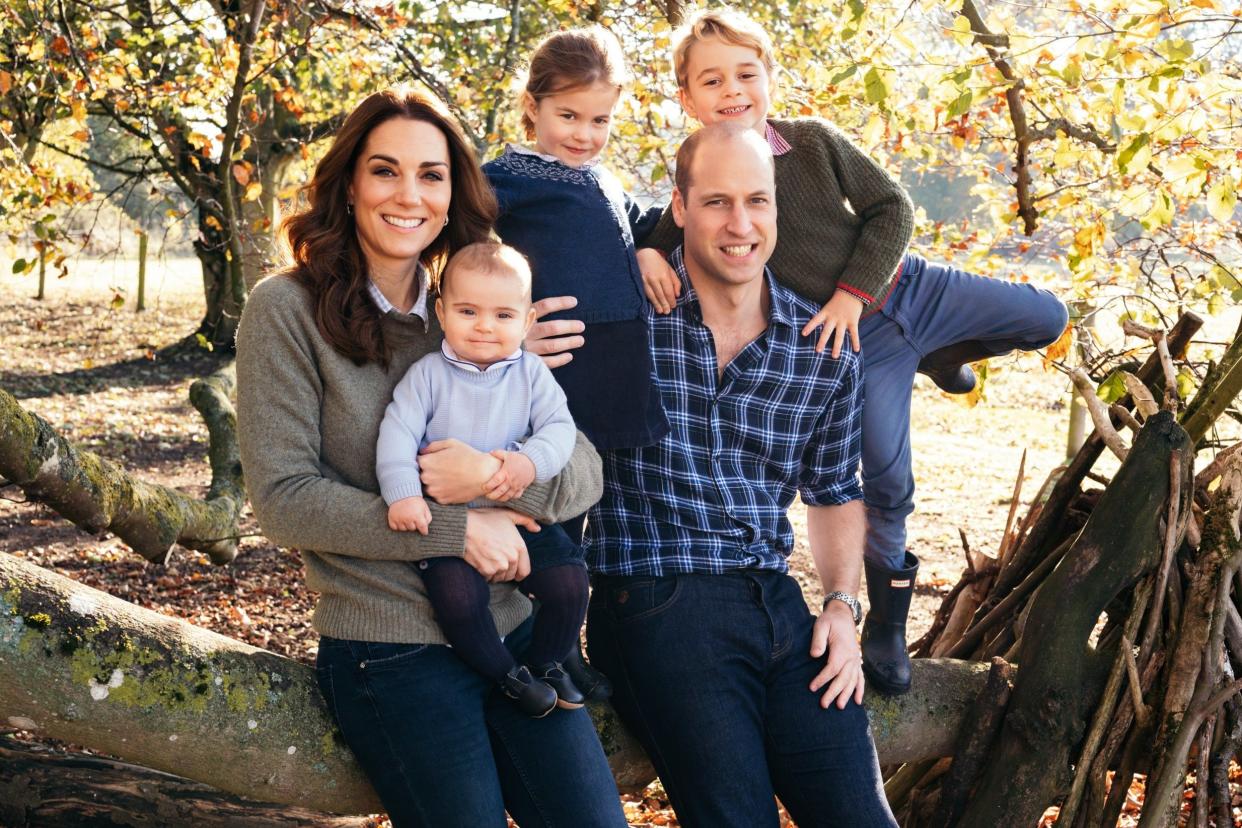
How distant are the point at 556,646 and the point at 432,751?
0.39 m

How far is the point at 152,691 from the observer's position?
2.27 meters

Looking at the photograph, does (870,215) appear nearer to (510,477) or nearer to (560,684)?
(510,477)

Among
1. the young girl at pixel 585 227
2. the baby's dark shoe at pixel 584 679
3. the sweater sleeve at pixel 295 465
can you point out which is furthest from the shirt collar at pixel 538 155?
the baby's dark shoe at pixel 584 679

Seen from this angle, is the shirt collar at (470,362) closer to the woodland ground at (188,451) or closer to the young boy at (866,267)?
the young boy at (866,267)

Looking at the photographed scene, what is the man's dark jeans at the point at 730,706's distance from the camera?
2.69 metres

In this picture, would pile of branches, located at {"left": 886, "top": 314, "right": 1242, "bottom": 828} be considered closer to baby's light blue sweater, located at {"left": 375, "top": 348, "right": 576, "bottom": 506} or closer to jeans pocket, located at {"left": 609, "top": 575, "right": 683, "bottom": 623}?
jeans pocket, located at {"left": 609, "top": 575, "right": 683, "bottom": 623}

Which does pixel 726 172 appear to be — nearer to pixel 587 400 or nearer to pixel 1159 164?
pixel 587 400

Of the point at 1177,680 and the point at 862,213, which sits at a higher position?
the point at 862,213

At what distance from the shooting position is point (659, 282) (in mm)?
3088

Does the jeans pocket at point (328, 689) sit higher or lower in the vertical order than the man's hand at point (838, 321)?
lower

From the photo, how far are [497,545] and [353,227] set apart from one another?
2.85ft

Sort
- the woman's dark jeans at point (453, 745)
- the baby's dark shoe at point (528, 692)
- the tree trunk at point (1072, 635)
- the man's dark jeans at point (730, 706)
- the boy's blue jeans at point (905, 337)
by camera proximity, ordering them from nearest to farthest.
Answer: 1. the woman's dark jeans at point (453, 745)
2. the baby's dark shoe at point (528, 692)
3. the man's dark jeans at point (730, 706)
4. the tree trunk at point (1072, 635)
5. the boy's blue jeans at point (905, 337)

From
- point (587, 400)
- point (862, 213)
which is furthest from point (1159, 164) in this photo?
point (587, 400)

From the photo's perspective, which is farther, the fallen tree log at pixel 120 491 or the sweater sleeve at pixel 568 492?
the fallen tree log at pixel 120 491
